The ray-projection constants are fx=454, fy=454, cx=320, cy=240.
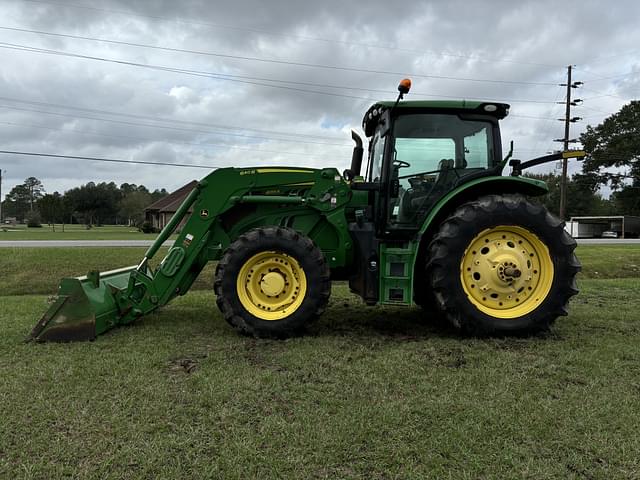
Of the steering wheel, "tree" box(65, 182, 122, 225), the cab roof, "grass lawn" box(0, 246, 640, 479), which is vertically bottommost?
"grass lawn" box(0, 246, 640, 479)

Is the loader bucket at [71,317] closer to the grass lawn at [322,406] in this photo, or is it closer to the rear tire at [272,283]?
the grass lawn at [322,406]

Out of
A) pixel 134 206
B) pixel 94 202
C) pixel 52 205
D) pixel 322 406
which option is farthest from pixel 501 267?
pixel 94 202

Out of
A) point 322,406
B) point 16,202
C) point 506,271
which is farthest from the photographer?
point 16,202

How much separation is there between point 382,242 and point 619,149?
4796cm

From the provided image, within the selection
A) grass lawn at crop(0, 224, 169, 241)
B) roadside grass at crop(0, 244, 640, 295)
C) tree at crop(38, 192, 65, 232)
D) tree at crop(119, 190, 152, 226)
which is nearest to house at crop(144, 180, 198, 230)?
grass lawn at crop(0, 224, 169, 241)

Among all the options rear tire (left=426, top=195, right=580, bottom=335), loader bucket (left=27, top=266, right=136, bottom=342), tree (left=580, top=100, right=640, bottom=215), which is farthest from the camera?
tree (left=580, top=100, right=640, bottom=215)

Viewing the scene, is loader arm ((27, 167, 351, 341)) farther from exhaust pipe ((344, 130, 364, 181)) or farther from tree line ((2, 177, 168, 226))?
tree line ((2, 177, 168, 226))

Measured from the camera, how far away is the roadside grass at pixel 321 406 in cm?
226

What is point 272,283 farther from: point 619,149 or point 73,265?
point 619,149

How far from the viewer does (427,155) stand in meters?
4.83

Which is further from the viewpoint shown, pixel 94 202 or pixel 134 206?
pixel 94 202

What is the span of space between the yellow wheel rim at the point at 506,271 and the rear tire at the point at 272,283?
147 centimetres

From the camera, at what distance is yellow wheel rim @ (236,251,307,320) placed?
456 cm

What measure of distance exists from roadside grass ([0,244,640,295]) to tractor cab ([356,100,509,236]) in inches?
205
